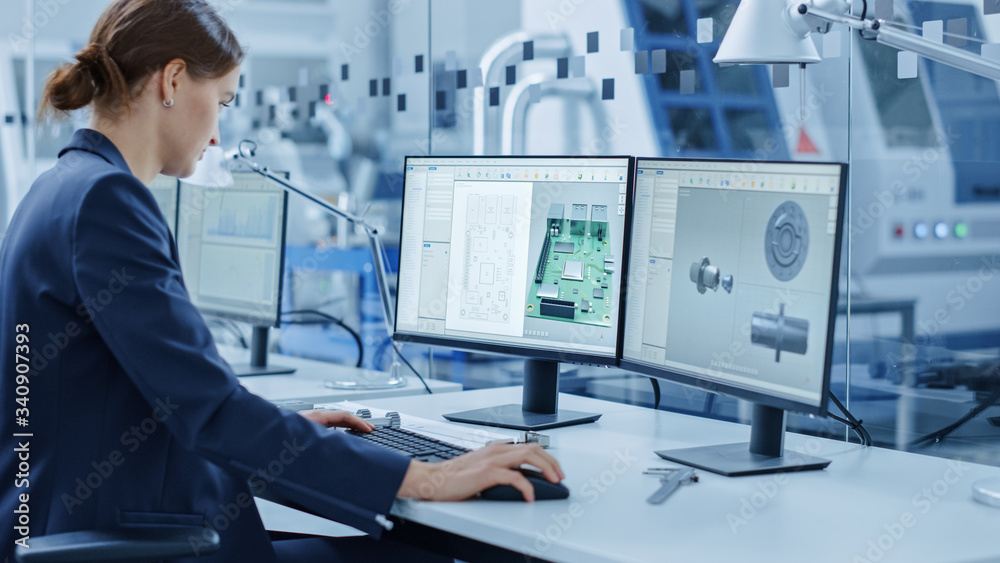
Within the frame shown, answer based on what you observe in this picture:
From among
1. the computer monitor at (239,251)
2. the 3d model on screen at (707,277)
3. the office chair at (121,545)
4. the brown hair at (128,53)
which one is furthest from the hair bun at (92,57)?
the computer monitor at (239,251)

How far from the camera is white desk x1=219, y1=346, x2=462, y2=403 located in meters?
1.99

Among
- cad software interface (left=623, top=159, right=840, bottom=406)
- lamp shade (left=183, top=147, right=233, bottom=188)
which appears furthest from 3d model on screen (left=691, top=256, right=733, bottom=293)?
lamp shade (left=183, top=147, right=233, bottom=188)

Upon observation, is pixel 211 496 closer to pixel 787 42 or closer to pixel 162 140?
pixel 162 140

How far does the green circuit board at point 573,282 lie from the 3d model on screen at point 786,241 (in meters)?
0.31

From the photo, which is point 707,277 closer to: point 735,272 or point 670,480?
point 735,272

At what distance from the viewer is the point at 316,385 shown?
7.02ft

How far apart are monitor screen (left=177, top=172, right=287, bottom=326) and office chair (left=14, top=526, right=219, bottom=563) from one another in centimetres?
125

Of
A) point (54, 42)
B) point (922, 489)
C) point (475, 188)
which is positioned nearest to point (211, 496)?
point (475, 188)

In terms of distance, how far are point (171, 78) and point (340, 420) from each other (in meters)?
0.55

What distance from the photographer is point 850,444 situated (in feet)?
4.80

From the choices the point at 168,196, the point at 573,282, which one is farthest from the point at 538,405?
the point at 168,196

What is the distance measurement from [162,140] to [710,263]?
75 centimetres

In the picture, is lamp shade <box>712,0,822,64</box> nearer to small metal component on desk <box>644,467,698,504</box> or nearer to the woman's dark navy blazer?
small metal component on desk <box>644,467,698,504</box>

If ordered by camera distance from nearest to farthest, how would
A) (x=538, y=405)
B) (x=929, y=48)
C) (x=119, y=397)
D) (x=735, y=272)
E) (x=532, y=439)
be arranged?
(x=119, y=397) → (x=929, y=48) → (x=735, y=272) → (x=532, y=439) → (x=538, y=405)
